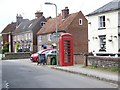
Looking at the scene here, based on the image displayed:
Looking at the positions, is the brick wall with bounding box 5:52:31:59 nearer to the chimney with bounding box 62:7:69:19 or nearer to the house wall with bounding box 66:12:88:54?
the house wall with bounding box 66:12:88:54

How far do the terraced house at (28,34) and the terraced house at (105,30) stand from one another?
3683cm

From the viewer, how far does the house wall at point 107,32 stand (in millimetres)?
33531

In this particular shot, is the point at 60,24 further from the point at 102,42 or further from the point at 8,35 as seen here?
the point at 8,35

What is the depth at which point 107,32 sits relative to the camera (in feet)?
115

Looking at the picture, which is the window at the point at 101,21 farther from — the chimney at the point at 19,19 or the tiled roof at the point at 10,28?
the tiled roof at the point at 10,28

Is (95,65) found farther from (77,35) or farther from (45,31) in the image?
(45,31)

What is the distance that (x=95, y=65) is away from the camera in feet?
88.8

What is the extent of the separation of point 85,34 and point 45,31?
1028cm

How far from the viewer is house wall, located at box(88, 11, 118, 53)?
33.5m

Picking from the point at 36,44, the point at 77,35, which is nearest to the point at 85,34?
the point at 77,35

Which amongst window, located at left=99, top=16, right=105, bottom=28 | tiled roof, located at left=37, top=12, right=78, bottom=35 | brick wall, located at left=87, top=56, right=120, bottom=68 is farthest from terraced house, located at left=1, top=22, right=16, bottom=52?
brick wall, located at left=87, top=56, right=120, bottom=68

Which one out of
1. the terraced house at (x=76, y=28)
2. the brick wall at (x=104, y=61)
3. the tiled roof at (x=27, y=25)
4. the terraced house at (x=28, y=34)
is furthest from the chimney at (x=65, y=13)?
the brick wall at (x=104, y=61)

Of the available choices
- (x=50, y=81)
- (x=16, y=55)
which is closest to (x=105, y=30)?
(x=50, y=81)

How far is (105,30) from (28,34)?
43.2 meters
